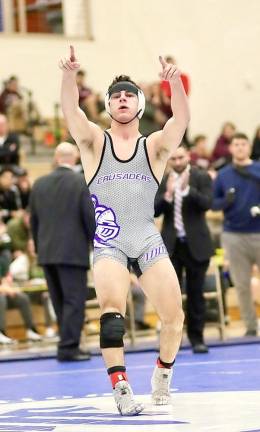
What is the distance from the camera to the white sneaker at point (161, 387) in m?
7.15

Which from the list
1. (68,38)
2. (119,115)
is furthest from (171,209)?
(68,38)

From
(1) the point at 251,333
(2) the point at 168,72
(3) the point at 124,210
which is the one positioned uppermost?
(2) the point at 168,72

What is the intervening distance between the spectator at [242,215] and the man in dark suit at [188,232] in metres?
1.26

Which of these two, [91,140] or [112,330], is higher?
[91,140]

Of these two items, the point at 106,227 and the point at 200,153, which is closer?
the point at 106,227

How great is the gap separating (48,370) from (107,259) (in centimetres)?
358

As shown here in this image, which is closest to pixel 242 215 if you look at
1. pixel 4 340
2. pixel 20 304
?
pixel 20 304

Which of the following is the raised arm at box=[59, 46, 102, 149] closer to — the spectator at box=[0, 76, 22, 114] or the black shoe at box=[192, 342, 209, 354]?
the black shoe at box=[192, 342, 209, 354]

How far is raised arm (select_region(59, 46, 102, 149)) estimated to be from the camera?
7.19 m

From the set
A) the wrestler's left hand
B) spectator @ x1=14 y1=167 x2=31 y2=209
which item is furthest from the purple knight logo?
spectator @ x1=14 y1=167 x2=31 y2=209

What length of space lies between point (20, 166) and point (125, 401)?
11.8 m

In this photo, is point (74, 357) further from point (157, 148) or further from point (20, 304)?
point (157, 148)

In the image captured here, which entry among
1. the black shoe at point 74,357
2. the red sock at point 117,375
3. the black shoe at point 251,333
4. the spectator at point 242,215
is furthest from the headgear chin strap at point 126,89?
the black shoe at point 251,333

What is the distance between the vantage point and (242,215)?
41.5ft
